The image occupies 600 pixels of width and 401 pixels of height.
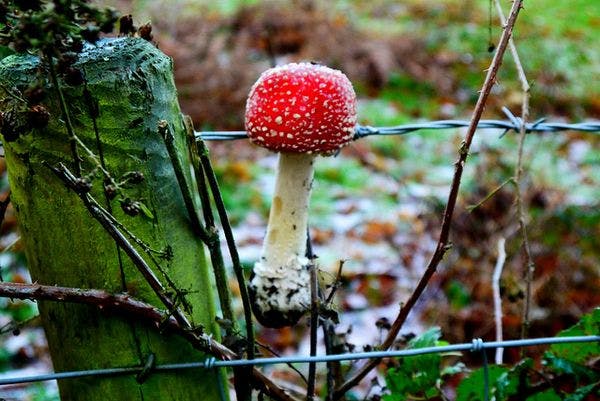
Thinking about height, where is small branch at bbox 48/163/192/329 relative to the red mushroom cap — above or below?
below

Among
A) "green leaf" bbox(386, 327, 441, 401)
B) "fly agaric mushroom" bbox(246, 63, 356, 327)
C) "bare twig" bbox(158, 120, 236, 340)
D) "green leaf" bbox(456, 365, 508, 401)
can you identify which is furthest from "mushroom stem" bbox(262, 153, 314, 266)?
"green leaf" bbox(456, 365, 508, 401)

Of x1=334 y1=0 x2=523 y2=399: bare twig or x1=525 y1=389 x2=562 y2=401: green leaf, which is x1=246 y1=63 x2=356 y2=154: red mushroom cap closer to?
x1=334 y1=0 x2=523 y2=399: bare twig

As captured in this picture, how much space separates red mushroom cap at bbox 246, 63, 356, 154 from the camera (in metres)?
1.28

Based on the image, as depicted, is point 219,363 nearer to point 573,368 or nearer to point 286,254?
point 286,254

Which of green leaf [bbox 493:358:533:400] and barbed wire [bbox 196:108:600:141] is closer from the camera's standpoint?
green leaf [bbox 493:358:533:400]

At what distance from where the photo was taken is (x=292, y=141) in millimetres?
1292

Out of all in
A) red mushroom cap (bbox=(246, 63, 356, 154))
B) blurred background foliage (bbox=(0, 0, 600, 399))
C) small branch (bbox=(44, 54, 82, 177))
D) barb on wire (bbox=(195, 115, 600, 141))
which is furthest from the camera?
blurred background foliage (bbox=(0, 0, 600, 399))

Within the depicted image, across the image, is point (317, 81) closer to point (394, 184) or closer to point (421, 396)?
point (421, 396)

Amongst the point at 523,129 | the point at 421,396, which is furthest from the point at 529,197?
the point at 421,396

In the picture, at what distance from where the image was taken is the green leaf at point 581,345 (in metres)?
1.32

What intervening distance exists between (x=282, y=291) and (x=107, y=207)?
53cm

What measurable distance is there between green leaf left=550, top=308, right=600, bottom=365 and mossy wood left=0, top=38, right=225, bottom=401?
799 millimetres

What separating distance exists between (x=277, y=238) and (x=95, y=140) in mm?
546

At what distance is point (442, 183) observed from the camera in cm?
447
